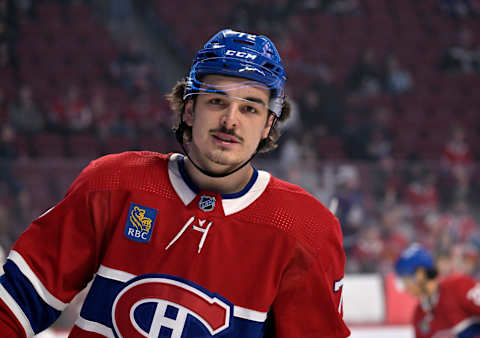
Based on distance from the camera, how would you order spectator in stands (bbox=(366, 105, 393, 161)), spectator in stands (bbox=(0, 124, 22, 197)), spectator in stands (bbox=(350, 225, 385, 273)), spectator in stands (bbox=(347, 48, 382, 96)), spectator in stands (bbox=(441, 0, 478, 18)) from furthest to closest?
1. spectator in stands (bbox=(441, 0, 478, 18))
2. spectator in stands (bbox=(347, 48, 382, 96))
3. spectator in stands (bbox=(366, 105, 393, 161))
4. spectator in stands (bbox=(350, 225, 385, 273))
5. spectator in stands (bbox=(0, 124, 22, 197))

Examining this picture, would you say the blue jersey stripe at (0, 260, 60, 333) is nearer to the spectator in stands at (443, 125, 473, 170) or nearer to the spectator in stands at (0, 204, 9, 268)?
the spectator in stands at (0, 204, 9, 268)

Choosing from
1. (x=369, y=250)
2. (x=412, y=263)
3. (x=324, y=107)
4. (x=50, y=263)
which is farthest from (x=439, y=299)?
(x=324, y=107)

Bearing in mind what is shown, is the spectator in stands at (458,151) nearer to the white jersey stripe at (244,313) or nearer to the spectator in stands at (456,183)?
the spectator in stands at (456,183)

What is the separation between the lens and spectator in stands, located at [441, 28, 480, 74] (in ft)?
33.8

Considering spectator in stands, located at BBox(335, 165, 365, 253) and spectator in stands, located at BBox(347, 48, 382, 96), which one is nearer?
spectator in stands, located at BBox(335, 165, 365, 253)

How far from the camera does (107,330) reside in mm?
1360

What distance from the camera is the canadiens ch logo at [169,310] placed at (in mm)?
1305

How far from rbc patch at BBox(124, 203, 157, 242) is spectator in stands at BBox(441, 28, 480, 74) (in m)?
9.78

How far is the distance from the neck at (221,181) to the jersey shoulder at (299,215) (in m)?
0.07

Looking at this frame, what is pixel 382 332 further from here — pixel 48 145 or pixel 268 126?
pixel 268 126

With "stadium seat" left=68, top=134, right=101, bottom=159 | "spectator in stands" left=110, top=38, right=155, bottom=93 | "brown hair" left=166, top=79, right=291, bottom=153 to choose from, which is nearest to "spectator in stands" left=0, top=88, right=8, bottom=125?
"stadium seat" left=68, top=134, right=101, bottom=159

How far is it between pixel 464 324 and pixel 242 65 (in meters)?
2.23

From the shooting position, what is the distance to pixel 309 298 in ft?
4.51

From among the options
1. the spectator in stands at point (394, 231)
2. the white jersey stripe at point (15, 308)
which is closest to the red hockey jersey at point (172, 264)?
the white jersey stripe at point (15, 308)
